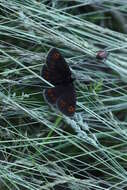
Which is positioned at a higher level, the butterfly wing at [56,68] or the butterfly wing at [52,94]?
the butterfly wing at [56,68]

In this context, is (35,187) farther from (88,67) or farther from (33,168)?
(88,67)

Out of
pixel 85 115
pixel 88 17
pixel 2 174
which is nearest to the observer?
pixel 2 174

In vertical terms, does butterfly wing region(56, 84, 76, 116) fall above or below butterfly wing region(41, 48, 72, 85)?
below

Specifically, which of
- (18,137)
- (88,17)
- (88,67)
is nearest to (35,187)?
(18,137)
